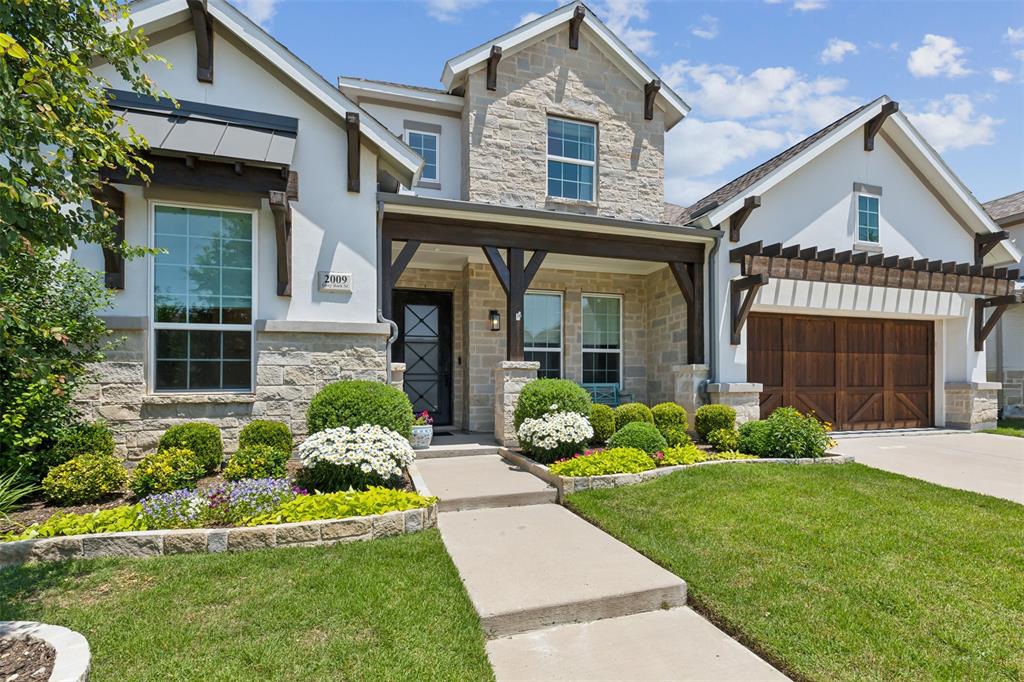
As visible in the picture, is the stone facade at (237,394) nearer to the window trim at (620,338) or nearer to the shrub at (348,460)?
the shrub at (348,460)

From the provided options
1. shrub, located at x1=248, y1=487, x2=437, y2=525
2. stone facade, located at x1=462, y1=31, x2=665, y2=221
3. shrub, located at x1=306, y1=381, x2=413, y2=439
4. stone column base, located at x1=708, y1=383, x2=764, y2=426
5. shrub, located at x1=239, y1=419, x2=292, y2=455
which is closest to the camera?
shrub, located at x1=248, y1=487, x2=437, y2=525

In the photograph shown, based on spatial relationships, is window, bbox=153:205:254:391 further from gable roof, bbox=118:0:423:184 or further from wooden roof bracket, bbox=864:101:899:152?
wooden roof bracket, bbox=864:101:899:152

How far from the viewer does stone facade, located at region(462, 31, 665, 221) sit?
30.6 feet

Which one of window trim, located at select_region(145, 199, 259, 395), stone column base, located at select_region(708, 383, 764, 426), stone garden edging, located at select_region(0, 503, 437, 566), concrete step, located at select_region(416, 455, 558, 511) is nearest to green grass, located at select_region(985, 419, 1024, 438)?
stone column base, located at select_region(708, 383, 764, 426)

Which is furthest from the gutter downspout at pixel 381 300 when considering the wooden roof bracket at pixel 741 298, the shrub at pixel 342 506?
the wooden roof bracket at pixel 741 298

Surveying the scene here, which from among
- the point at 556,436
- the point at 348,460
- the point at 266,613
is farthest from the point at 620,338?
the point at 266,613

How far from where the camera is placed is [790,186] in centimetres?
953

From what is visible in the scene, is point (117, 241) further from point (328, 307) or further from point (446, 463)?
point (446, 463)

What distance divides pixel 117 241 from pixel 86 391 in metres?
1.85

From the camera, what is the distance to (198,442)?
5.55 m

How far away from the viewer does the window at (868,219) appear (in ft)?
33.2

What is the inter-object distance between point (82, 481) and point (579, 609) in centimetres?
464

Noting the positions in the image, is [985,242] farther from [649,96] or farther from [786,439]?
[786,439]

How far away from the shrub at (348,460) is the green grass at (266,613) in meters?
1.09
